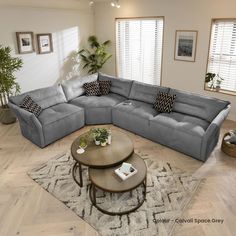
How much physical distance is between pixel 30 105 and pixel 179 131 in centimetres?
287

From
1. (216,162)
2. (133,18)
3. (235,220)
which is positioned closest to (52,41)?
(133,18)

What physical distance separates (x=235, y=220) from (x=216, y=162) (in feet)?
4.07

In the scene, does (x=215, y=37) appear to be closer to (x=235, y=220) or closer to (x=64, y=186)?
(x=235, y=220)

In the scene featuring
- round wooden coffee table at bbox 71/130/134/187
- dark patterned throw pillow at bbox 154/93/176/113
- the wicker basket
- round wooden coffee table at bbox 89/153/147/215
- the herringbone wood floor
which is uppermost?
dark patterned throw pillow at bbox 154/93/176/113

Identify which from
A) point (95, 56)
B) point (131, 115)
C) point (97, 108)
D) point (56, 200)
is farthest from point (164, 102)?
point (95, 56)

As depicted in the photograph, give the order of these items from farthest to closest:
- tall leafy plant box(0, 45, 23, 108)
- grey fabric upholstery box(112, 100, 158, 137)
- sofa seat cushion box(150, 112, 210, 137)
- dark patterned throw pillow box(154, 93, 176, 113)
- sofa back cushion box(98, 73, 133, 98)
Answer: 1. sofa back cushion box(98, 73, 133, 98)
2. tall leafy plant box(0, 45, 23, 108)
3. dark patterned throw pillow box(154, 93, 176, 113)
4. grey fabric upholstery box(112, 100, 158, 137)
5. sofa seat cushion box(150, 112, 210, 137)

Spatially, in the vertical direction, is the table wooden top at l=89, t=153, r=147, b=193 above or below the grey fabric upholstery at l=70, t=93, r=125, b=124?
below

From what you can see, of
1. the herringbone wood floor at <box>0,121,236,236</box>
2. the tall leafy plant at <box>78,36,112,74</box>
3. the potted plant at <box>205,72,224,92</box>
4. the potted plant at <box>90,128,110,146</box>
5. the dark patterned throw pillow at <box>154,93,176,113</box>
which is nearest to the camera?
the herringbone wood floor at <box>0,121,236,236</box>

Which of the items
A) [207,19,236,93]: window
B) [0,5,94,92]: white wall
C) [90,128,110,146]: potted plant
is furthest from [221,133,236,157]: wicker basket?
[0,5,94,92]: white wall

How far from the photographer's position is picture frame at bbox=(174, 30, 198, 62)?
17.7 feet

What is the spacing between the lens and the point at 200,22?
205 inches

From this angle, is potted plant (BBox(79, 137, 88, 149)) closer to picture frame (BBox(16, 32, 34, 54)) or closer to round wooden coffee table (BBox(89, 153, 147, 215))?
round wooden coffee table (BBox(89, 153, 147, 215))

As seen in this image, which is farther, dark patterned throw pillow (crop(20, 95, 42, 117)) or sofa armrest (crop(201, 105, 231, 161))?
dark patterned throw pillow (crop(20, 95, 42, 117))

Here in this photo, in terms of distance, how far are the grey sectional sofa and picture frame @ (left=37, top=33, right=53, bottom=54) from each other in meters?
1.43
